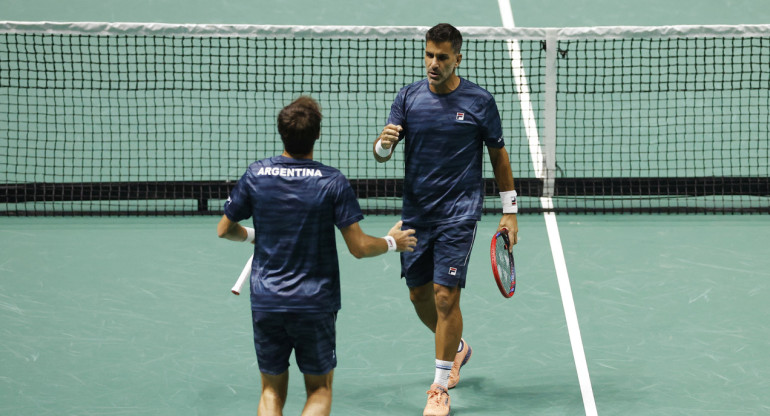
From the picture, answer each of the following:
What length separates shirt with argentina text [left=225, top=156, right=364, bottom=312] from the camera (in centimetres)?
508

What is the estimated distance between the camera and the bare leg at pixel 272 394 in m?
5.30

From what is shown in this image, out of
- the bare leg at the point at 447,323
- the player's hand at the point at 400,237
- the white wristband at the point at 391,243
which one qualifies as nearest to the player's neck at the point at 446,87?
the bare leg at the point at 447,323

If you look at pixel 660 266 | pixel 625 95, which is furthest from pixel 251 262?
pixel 625 95

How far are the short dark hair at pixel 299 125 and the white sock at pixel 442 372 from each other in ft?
6.02

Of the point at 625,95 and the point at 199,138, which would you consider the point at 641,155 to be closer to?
the point at 625,95

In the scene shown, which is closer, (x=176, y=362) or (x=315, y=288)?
(x=315, y=288)

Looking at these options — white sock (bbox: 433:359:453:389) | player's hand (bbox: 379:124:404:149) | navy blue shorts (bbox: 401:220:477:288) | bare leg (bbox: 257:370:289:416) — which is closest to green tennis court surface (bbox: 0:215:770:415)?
white sock (bbox: 433:359:453:389)

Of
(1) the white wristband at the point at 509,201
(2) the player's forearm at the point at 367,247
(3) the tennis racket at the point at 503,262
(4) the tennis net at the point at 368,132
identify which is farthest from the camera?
(4) the tennis net at the point at 368,132

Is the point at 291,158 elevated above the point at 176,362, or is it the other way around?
the point at 291,158

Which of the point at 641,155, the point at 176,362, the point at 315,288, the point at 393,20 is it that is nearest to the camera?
the point at 315,288

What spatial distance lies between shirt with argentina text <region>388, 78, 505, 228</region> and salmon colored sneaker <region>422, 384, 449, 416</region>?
1033 mm

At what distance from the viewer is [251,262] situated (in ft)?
17.7

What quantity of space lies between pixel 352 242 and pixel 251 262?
1.90 ft

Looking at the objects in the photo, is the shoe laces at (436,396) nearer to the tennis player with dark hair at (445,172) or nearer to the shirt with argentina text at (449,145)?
the tennis player with dark hair at (445,172)
